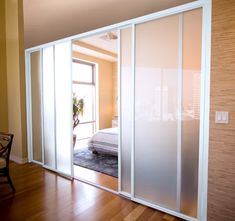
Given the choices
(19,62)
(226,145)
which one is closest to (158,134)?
(226,145)

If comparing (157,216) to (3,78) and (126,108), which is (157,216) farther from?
(3,78)

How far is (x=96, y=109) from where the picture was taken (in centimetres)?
669

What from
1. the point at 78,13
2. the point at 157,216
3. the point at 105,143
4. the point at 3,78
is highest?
the point at 78,13

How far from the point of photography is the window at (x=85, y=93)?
6.17 metres

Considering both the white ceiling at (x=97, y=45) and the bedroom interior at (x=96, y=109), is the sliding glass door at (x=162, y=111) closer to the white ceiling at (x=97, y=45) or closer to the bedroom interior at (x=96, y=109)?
the bedroom interior at (x=96, y=109)

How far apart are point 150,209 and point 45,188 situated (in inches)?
65.1

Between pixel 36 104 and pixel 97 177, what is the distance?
6.72 feet

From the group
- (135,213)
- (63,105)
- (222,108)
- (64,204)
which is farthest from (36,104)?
(222,108)

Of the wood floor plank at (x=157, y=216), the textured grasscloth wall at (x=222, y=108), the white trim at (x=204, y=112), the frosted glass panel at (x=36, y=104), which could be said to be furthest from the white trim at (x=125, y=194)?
the frosted glass panel at (x=36, y=104)

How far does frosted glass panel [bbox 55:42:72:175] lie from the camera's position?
11.0 ft

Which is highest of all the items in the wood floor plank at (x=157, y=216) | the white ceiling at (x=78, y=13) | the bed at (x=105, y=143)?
the white ceiling at (x=78, y=13)

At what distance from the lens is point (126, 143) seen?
2.67 meters

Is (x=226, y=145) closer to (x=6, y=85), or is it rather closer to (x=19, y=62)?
(x=19, y=62)

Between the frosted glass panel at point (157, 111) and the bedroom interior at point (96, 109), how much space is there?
0.77 m
